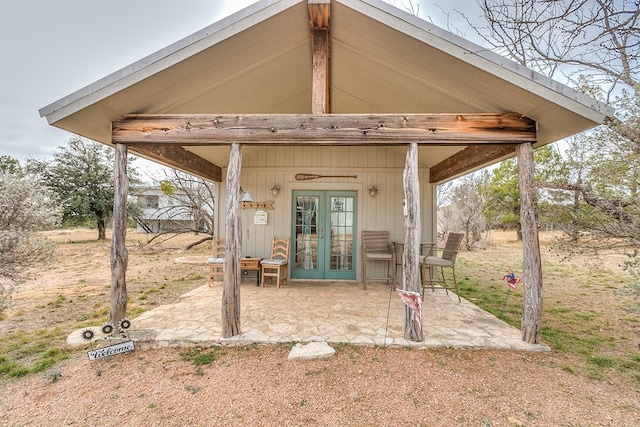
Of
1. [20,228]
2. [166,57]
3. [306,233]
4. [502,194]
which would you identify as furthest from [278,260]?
[502,194]

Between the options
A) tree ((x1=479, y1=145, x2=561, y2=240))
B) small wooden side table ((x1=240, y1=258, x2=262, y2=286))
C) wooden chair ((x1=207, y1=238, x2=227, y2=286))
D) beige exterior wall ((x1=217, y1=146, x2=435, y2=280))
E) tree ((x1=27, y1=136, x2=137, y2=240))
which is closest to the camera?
small wooden side table ((x1=240, y1=258, x2=262, y2=286))

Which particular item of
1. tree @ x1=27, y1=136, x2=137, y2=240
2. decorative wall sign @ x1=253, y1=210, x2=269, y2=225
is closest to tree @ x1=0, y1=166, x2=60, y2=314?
decorative wall sign @ x1=253, y1=210, x2=269, y2=225

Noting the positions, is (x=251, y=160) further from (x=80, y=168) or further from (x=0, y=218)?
(x=80, y=168)

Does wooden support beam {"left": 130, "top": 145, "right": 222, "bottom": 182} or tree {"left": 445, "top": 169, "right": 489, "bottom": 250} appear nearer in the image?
wooden support beam {"left": 130, "top": 145, "right": 222, "bottom": 182}

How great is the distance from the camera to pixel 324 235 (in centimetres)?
604

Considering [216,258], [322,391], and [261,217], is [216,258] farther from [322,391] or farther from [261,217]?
[322,391]

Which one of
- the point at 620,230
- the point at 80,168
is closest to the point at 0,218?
the point at 620,230

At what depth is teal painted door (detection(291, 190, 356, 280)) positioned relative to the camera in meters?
6.04

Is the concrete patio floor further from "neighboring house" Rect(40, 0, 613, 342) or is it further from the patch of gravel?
"neighboring house" Rect(40, 0, 613, 342)

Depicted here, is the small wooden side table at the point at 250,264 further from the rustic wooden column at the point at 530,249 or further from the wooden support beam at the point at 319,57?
the rustic wooden column at the point at 530,249

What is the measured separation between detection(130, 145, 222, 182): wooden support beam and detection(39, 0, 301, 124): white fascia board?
2.56 feet

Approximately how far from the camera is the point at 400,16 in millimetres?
2555

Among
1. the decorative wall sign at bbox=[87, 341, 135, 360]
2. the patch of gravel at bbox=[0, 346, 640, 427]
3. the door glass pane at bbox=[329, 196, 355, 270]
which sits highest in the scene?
the door glass pane at bbox=[329, 196, 355, 270]

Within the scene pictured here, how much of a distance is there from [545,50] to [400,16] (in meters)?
3.71
